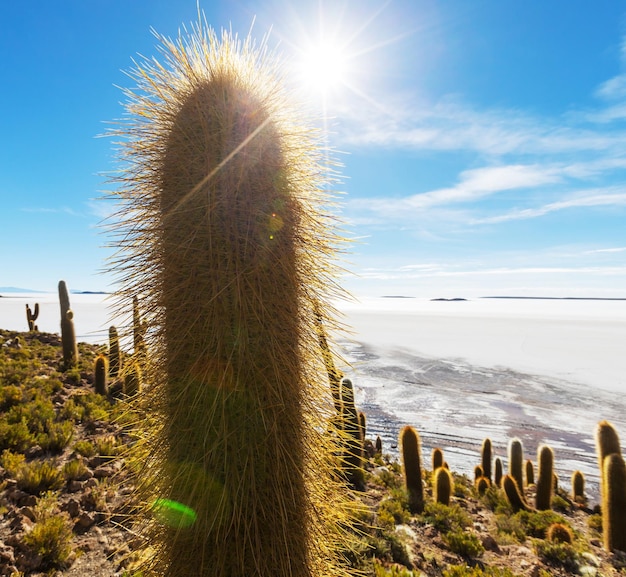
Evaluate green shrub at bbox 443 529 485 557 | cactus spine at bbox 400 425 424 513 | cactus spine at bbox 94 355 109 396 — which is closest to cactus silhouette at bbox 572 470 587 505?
cactus spine at bbox 400 425 424 513

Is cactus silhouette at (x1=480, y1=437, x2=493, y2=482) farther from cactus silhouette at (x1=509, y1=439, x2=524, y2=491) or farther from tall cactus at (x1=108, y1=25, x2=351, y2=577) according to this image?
tall cactus at (x1=108, y1=25, x2=351, y2=577)

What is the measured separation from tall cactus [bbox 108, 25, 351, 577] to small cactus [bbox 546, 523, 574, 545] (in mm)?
6238

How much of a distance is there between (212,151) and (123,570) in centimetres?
433

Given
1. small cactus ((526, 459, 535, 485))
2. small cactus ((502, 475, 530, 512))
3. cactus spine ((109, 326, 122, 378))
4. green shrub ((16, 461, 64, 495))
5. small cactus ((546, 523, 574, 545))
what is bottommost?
small cactus ((526, 459, 535, 485))

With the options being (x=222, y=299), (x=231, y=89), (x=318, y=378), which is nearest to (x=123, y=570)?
(x=318, y=378)

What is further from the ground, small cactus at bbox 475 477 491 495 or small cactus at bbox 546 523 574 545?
small cactus at bbox 546 523 574 545

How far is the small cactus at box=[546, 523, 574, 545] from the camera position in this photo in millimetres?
6602

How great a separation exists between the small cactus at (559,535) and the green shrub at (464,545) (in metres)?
1.70

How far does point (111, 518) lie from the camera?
4.81 meters

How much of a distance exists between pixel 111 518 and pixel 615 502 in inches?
317

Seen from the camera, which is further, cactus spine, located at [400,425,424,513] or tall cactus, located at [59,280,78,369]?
tall cactus, located at [59,280,78,369]

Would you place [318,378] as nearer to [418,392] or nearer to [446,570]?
[446,570]

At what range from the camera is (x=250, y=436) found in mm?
2316

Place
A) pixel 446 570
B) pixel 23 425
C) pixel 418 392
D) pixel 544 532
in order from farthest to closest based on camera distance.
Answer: pixel 418 392
pixel 544 532
pixel 23 425
pixel 446 570
